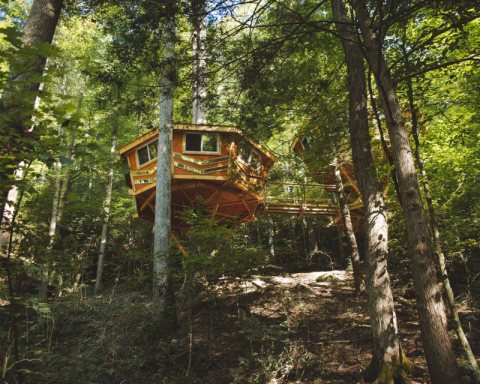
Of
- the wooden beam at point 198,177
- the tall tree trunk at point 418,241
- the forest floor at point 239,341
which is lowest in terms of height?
the forest floor at point 239,341

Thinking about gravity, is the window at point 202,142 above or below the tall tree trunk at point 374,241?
above

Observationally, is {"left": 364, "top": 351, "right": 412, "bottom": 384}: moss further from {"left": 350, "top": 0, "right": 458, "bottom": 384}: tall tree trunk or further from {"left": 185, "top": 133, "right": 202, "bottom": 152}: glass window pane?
{"left": 185, "top": 133, "right": 202, "bottom": 152}: glass window pane

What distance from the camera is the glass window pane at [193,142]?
11672mm

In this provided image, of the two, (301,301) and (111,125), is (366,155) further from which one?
(111,125)

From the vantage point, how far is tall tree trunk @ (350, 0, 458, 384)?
133 inches

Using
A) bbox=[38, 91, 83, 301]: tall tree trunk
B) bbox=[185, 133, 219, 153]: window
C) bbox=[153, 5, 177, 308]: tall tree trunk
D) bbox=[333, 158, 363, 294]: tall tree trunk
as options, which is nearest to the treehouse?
bbox=[185, 133, 219, 153]: window

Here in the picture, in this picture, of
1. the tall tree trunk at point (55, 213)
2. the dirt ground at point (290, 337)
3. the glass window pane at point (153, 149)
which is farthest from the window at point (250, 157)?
the tall tree trunk at point (55, 213)

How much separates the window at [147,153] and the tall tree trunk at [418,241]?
9.33m

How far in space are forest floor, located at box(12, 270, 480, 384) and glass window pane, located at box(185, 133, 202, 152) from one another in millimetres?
4732

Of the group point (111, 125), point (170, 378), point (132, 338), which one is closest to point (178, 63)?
point (170, 378)

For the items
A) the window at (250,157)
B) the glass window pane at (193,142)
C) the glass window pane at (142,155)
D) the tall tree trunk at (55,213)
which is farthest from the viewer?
the window at (250,157)

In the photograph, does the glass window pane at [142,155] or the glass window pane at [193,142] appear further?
the glass window pane at [142,155]

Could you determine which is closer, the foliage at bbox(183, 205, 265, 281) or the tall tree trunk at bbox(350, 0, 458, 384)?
the tall tree trunk at bbox(350, 0, 458, 384)

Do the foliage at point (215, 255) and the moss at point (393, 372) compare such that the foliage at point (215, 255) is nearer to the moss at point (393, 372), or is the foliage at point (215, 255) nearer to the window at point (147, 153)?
the moss at point (393, 372)
